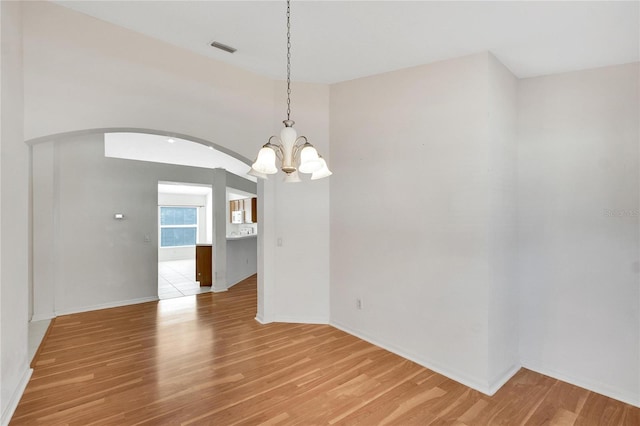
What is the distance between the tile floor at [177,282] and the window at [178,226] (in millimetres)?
2042

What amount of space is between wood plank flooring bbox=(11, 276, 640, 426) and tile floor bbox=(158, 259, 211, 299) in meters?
2.10

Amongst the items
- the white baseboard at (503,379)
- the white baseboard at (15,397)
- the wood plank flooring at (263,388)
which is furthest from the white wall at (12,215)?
the white baseboard at (503,379)

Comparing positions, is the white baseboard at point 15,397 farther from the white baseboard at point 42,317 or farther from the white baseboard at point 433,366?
the white baseboard at point 433,366

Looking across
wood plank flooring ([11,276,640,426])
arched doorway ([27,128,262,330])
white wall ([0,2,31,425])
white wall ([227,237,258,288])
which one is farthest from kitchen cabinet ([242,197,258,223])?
white wall ([0,2,31,425])

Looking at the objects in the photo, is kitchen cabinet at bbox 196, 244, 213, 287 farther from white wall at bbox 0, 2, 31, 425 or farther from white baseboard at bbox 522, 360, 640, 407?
white baseboard at bbox 522, 360, 640, 407

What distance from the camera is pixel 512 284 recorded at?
2.96 m

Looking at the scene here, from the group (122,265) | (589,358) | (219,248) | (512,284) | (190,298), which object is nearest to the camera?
(589,358)

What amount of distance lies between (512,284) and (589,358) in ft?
2.81

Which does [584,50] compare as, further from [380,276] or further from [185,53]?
[185,53]

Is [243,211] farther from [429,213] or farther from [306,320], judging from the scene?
[429,213]

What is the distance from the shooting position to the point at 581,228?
276cm

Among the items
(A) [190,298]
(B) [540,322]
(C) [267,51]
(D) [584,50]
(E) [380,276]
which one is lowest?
(A) [190,298]

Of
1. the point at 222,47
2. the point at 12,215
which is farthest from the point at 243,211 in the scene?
the point at 12,215

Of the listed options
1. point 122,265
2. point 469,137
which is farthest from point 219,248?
point 469,137
